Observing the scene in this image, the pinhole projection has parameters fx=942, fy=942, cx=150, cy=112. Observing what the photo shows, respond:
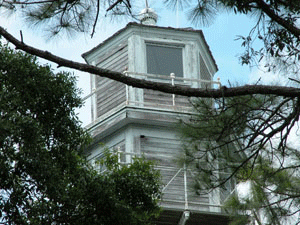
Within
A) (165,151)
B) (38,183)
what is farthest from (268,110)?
(165,151)

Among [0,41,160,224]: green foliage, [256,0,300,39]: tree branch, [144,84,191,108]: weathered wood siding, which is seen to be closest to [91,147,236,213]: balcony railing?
[144,84,191,108]: weathered wood siding

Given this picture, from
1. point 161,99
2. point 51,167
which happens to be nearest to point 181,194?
point 161,99

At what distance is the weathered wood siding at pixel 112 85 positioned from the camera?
69.1 feet

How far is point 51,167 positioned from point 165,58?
9161 mm

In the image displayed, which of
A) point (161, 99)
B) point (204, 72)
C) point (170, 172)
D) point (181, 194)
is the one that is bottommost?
point (181, 194)

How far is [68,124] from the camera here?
44.3 ft

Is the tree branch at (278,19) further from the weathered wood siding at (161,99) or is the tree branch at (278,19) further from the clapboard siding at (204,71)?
the clapboard siding at (204,71)

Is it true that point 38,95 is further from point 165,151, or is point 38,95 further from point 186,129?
point 165,151

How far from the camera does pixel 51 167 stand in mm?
12500

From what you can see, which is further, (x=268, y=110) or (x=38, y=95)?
(x=38, y=95)

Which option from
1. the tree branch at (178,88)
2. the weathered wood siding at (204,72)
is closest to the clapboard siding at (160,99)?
the weathered wood siding at (204,72)

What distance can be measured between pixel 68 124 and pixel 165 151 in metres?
6.55

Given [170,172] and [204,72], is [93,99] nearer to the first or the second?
[204,72]

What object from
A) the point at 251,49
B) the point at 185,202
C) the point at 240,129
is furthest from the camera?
the point at 185,202
